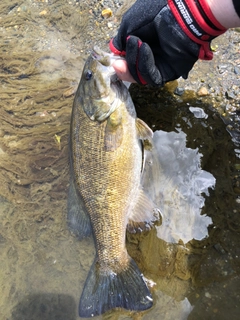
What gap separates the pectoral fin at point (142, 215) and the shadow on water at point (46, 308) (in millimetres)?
972

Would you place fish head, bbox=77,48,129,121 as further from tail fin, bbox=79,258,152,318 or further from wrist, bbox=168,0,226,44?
tail fin, bbox=79,258,152,318

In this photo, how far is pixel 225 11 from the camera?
2.46 m

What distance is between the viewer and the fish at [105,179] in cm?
306

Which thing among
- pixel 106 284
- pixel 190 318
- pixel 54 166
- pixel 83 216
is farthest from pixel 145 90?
pixel 190 318

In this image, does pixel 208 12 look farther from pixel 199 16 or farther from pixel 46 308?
pixel 46 308

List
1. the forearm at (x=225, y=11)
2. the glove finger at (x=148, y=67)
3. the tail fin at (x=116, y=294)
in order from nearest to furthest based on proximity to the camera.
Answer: the forearm at (x=225, y=11) < the glove finger at (x=148, y=67) < the tail fin at (x=116, y=294)

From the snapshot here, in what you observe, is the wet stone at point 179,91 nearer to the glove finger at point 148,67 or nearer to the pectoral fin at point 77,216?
the glove finger at point 148,67

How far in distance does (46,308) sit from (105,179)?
1452mm

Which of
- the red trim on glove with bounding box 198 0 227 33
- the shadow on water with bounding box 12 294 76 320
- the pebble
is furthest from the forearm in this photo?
the shadow on water with bounding box 12 294 76 320

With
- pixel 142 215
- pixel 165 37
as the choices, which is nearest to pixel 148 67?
pixel 165 37

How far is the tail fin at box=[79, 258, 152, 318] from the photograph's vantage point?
3.04 metres

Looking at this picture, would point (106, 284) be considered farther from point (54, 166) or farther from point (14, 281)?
point (54, 166)

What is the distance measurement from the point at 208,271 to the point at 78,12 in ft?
11.6

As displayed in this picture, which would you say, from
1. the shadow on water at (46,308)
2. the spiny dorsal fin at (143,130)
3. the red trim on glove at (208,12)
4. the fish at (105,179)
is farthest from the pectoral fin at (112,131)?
the shadow on water at (46,308)
